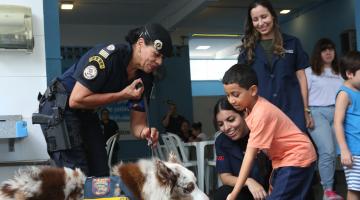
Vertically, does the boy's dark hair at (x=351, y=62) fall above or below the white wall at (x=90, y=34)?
below

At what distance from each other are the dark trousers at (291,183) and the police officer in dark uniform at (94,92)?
0.77m

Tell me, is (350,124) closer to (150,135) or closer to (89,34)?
(150,135)

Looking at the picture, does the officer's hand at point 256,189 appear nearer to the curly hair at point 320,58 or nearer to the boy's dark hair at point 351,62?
the boy's dark hair at point 351,62

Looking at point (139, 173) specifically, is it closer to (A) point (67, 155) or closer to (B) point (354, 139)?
(A) point (67, 155)

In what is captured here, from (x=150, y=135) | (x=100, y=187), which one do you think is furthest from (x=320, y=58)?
(x=100, y=187)

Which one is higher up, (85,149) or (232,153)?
(85,149)

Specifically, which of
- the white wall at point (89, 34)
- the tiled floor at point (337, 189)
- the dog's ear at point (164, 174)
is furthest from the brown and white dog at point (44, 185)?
the white wall at point (89, 34)

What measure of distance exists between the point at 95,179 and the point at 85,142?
2.38 feet

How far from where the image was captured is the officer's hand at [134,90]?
9.00 ft

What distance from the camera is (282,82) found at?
3.45m

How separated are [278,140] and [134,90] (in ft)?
2.83

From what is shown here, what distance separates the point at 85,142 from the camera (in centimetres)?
290

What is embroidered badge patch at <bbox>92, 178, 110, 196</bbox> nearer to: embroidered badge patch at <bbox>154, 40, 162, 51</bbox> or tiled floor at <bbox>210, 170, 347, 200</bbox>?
embroidered badge patch at <bbox>154, 40, 162, 51</bbox>

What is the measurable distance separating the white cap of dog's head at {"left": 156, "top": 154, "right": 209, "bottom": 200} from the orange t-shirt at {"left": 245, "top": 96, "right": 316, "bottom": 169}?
17.2 inches
